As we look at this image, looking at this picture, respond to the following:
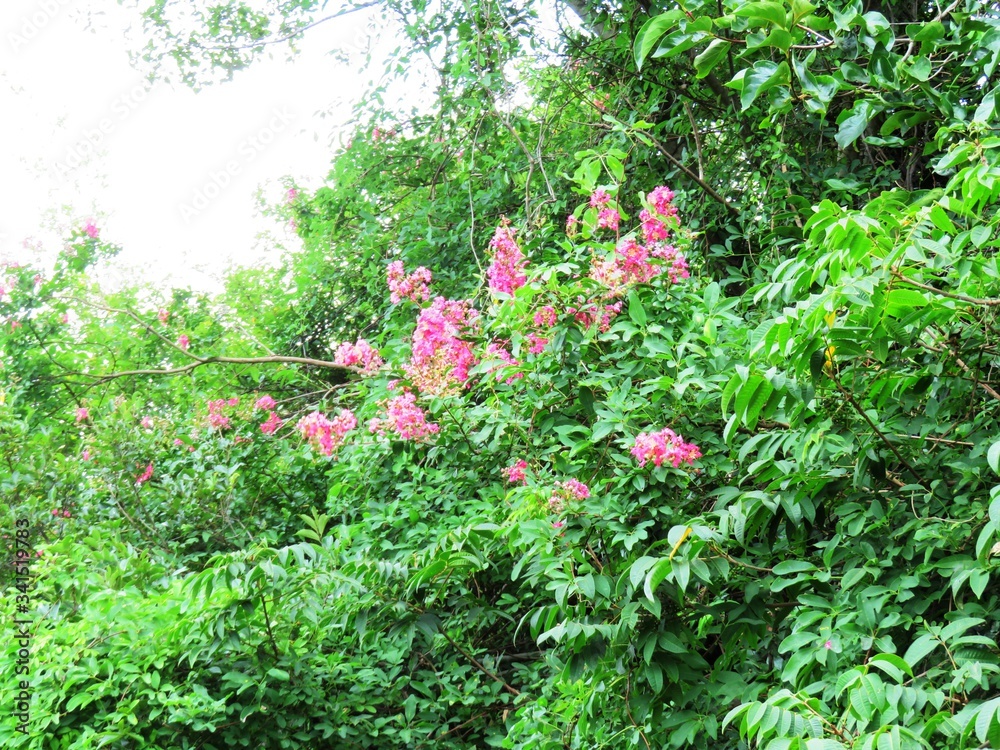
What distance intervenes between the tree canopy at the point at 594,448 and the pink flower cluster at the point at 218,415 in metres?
0.05

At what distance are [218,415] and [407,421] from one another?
1745mm

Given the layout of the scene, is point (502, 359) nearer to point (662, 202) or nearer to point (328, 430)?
point (662, 202)

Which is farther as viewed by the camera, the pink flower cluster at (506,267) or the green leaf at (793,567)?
the pink flower cluster at (506,267)

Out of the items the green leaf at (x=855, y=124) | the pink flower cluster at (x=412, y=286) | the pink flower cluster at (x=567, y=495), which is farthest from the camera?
the pink flower cluster at (x=412, y=286)

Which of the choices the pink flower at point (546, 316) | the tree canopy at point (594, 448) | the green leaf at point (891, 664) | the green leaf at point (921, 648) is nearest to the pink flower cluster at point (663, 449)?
the tree canopy at point (594, 448)

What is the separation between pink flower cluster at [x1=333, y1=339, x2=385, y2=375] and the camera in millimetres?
3420

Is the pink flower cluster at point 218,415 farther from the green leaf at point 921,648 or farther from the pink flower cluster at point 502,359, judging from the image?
the green leaf at point 921,648

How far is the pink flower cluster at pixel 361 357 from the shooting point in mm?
3420

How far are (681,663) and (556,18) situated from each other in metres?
3.34

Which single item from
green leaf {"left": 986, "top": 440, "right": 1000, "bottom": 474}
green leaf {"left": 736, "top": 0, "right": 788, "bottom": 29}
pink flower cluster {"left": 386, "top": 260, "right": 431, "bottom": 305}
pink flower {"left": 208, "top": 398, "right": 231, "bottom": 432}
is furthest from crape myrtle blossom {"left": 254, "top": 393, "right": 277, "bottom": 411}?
green leaf {"left": 986, "top": 440, "right": 1000, "bottom": 474}

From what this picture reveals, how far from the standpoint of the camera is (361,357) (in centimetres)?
346

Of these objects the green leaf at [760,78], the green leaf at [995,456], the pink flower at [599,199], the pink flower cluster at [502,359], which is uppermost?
the green leaf at [760,78]

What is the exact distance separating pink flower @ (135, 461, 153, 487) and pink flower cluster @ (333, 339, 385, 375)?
4.43 ft

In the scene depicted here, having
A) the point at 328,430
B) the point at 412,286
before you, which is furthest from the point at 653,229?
the point at 328,430
